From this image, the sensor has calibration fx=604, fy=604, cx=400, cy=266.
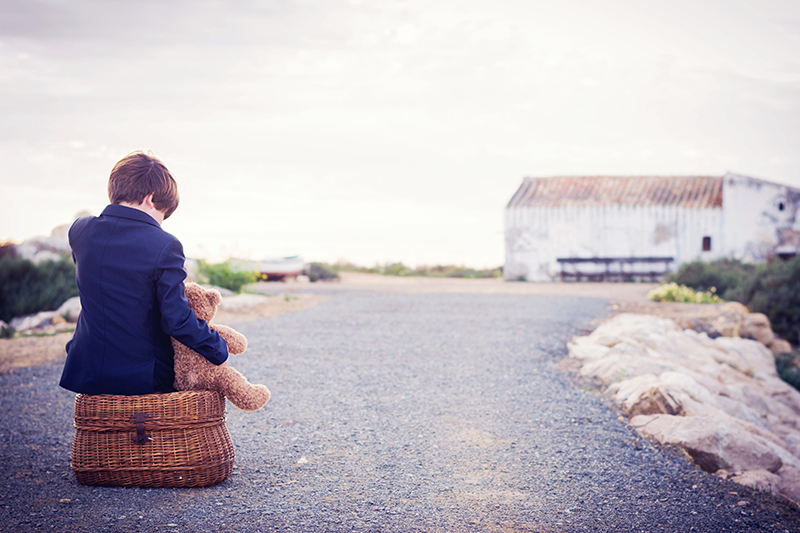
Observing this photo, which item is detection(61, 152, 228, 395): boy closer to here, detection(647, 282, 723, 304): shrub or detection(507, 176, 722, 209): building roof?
detection(647, 282, 723, 304): shrub

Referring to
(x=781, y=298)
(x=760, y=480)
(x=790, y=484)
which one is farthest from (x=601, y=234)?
(x=760, y=480)

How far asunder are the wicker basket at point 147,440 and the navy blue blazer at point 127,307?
0.11 meters

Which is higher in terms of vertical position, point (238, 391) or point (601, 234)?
point (601, 234)

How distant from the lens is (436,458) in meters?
4.00

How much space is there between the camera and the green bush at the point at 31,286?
500 inches

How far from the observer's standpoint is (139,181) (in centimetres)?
314

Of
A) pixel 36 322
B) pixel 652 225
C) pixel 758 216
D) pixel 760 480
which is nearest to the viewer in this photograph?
pixel 760 480

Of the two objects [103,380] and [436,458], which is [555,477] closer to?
[436,458]

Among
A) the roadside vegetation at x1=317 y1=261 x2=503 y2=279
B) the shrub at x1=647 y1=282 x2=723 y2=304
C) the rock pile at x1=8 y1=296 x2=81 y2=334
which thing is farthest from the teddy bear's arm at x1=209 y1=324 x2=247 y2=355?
the roadside vegetation at x1=317 y1=261 x2=503 y2=279

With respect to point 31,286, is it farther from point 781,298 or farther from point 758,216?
point 758,216

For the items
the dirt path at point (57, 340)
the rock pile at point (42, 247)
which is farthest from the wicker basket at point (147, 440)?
the rock pile at point (42, 247)

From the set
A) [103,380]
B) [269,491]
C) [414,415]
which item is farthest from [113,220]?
[414,415]

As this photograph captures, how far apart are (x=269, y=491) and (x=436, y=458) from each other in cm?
117

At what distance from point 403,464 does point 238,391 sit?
1183mm
